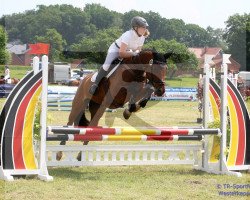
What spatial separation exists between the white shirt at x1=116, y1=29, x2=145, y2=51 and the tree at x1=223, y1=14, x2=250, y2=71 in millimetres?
42400

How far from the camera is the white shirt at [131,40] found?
507cm

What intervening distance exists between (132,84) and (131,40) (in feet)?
1.51

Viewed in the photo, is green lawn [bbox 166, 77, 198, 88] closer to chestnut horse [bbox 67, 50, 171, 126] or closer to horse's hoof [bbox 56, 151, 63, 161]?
chestnut horse [bbox 67, 50, 171, 126]

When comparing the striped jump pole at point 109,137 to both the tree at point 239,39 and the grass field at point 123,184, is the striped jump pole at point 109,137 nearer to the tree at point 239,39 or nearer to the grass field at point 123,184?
the grass field at point 123,184

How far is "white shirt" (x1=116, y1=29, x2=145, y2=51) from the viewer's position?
16.6 feet

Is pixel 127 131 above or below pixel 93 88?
below

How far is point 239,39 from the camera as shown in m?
49.3

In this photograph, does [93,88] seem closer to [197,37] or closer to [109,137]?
[109,137]

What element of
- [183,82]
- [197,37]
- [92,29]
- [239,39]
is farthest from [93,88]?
[197,37]

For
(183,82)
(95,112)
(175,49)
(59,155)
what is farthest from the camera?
(183,82)

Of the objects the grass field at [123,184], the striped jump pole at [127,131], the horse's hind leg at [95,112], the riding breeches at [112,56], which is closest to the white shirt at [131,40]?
the riding breeches at [112,56]

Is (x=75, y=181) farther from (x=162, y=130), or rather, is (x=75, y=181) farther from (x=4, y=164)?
(x=162, y=130)

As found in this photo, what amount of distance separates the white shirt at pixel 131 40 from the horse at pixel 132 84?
163 millimetres

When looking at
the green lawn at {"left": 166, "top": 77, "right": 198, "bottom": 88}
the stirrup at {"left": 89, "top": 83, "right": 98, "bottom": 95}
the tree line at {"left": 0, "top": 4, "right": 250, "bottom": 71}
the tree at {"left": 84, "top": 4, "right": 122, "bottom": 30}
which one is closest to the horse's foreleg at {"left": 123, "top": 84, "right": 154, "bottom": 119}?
the stirrup at {"left": 89, "top": 83, "right": 98, "bottom": 95}
